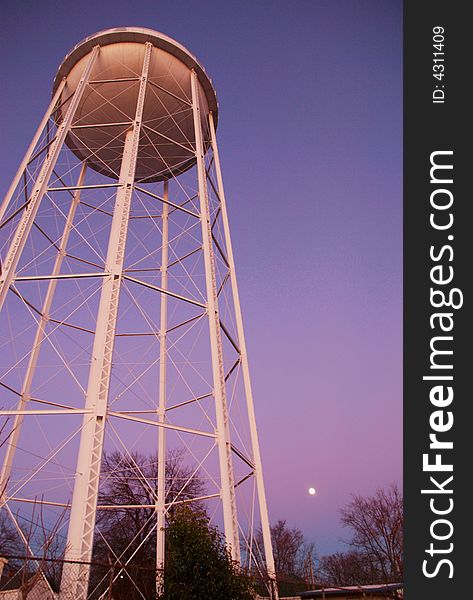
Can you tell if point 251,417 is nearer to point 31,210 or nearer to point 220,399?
point 220,399

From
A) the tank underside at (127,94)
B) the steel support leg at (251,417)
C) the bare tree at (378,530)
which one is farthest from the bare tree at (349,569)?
the tank underside at (127,94)

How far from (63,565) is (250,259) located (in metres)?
11.2

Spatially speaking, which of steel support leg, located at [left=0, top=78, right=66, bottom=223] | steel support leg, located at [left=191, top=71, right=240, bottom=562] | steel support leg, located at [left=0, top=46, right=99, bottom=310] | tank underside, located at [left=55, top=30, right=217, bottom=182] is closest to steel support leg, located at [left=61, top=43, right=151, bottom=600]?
steel support leg, located at [left=0, top=46, right=99, bottom=310]

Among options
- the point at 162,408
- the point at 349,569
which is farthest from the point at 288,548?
the point at 162,408

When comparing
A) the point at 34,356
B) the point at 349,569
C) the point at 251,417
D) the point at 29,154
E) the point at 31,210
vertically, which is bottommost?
the point at 349,569

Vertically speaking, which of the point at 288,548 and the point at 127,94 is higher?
the point at 127,94

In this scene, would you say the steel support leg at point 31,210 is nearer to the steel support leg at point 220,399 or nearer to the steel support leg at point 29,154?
the steel support leg at point 29,154

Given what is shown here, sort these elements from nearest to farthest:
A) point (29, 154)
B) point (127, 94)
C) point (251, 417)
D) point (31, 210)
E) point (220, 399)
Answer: point (220, 399)
point (31, 210)
point (251, 417)
point (29, 154)
point (127, 94)

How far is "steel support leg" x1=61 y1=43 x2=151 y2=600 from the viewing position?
7.57 metres

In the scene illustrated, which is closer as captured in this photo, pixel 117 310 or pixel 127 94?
pixel 117 310

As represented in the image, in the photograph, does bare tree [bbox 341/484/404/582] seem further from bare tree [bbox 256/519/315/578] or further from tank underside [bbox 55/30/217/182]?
tank underside [bbox 55/30/217/182]

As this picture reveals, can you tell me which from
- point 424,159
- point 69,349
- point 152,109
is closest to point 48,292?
point 69,349

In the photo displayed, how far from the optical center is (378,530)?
35844 mm

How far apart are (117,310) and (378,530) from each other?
32.7m
